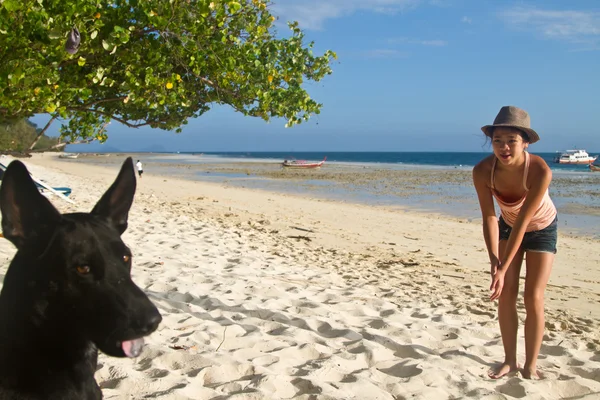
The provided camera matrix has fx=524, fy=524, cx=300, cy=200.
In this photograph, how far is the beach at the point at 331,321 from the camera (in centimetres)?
393

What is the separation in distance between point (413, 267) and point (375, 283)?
5.76ft

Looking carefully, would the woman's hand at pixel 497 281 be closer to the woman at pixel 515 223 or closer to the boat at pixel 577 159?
the woman at pixel 515 223

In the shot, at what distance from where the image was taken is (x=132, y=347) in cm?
192

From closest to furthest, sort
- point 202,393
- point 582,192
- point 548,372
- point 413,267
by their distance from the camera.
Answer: point 202,393
point 548,372
point 413,267
point 582,192

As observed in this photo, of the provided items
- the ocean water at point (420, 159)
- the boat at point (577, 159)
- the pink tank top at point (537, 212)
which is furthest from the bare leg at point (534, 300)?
the boat at point (577, 159)

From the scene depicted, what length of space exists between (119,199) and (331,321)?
3613mm

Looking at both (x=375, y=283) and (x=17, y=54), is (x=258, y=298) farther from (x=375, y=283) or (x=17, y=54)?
(x=17, y=54)

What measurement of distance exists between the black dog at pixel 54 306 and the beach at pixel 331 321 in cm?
171

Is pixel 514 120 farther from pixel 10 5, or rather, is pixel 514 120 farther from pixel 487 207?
pixel 10 5

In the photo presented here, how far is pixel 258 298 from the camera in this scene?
20.5 ft

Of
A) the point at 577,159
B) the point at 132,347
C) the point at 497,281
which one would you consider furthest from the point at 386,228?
the point at 577,159

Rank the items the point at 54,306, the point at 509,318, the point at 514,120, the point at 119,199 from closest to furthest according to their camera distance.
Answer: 1. the point at 54,306
2. the point at 119,199
3. the point at 514,120
4. the point at 509,318

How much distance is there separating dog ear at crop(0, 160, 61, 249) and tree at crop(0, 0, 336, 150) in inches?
85.8

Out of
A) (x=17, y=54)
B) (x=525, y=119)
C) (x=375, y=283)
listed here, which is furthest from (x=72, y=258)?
(x=375, y=283)
